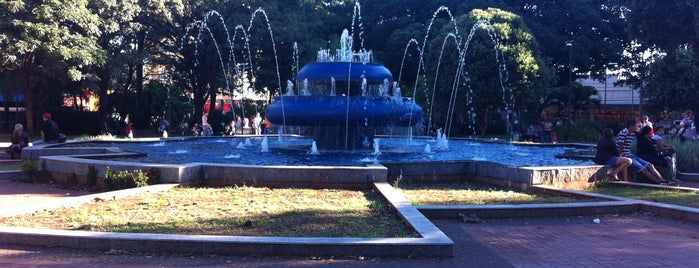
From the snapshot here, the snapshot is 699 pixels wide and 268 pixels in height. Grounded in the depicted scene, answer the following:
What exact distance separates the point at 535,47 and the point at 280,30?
14.3 meters

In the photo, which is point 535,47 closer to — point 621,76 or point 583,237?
point 621,76

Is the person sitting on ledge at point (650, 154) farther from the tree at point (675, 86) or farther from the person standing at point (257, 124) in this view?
the tree at point (675, 86)

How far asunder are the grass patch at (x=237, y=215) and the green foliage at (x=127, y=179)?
0.63m

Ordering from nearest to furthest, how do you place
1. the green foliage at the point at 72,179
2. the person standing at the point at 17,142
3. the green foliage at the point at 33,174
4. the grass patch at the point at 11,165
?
the green foliage at the point at 72,179 < the green foliage at the point at 33,174 < the grass patch at the point at 11,165 < the person standing at the point at 17,142

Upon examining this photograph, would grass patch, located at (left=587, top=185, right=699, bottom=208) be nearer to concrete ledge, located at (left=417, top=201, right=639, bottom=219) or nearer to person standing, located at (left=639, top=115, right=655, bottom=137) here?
concrete ledge, located at (left=417, top=201, right=639, bottom=219)

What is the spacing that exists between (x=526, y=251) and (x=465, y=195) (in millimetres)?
3507

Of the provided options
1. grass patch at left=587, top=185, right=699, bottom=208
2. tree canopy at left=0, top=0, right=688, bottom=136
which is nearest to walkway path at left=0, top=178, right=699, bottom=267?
grass patch at left=587, top=185, right=699, bottom=208

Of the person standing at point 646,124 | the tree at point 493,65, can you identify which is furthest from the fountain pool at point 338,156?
the tree at point 493,65

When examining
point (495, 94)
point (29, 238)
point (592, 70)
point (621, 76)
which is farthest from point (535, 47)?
point (29, 238)

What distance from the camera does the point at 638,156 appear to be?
12.3 m

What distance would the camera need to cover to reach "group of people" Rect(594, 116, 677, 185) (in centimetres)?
1131

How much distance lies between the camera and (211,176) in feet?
33.5

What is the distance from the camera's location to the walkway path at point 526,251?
548 cm

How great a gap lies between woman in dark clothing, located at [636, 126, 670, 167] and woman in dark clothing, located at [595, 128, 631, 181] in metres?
0.76
